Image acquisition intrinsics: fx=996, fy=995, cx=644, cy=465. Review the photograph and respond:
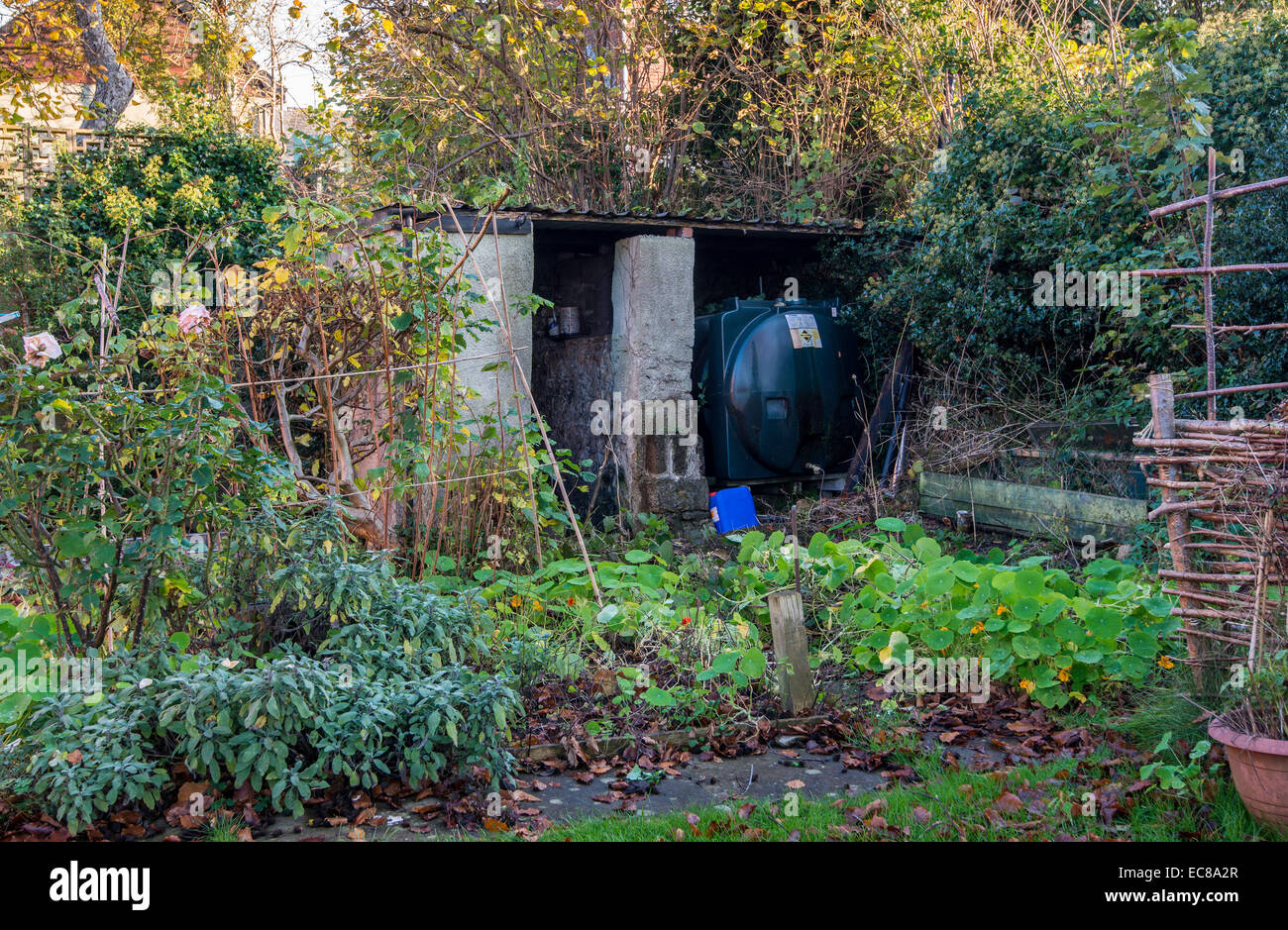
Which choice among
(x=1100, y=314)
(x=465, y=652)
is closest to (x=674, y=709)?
(x=465, y=652)

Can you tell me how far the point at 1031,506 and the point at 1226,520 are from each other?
322cm

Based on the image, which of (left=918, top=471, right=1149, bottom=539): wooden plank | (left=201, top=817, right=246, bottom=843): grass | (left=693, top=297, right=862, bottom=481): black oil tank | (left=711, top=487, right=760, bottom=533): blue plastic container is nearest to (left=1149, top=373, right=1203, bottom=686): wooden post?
(left=918, top=471, right=1149, bottom=539): wooden plank

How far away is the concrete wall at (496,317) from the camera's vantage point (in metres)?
6.92

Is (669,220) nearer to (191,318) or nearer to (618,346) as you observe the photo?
(618,346)

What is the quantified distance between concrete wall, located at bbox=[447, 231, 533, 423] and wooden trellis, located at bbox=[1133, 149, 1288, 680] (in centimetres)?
420

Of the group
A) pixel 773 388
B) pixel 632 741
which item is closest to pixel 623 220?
pixel 773 388

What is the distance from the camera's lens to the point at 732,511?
815 cm

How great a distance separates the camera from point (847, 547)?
5.62m

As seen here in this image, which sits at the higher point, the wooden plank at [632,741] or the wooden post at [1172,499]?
the wooden post at [1172,499]

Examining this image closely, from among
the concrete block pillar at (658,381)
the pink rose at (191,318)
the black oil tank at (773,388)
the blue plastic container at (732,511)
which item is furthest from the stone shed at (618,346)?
the pink rose at (191,318)

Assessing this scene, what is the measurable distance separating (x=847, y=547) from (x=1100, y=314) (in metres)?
3.11

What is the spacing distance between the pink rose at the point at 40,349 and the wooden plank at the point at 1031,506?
5586mm

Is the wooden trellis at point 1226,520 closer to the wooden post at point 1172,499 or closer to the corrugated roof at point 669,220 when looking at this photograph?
the wooden post at point 1172,499
